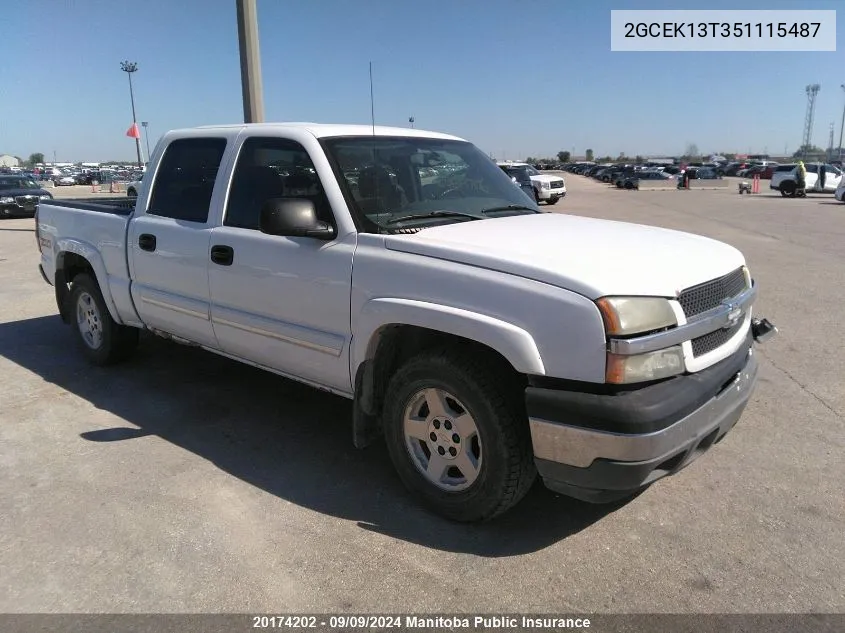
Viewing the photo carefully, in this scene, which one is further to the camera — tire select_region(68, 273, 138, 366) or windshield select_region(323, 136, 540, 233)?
tire select_region(68, 273, 138, 366)

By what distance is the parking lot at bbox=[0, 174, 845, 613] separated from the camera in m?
2.67

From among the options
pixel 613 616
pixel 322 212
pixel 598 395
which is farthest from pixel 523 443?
pixel 322 212

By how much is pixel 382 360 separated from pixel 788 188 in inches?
1285

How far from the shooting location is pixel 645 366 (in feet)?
8.56

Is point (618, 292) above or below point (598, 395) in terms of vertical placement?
above

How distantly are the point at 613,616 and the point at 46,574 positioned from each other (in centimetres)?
238

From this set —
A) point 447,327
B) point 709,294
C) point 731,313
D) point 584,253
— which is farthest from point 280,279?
point 731,313

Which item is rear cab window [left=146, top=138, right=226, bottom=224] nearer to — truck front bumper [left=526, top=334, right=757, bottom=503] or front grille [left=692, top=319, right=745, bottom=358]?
truck front bumper [left=526, top=334, right=757, bottom=503]

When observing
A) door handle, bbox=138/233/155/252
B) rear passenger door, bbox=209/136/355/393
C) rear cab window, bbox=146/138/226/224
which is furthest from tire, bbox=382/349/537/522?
door handle, bbox=138/233/155/252

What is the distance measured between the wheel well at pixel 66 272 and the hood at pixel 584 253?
3641 mm

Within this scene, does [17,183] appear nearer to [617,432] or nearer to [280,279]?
[280,279]

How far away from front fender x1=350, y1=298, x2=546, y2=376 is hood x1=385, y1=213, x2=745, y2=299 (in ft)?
0.77

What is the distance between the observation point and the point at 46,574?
282 centimetres

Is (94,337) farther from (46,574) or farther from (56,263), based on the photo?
(46,574)
